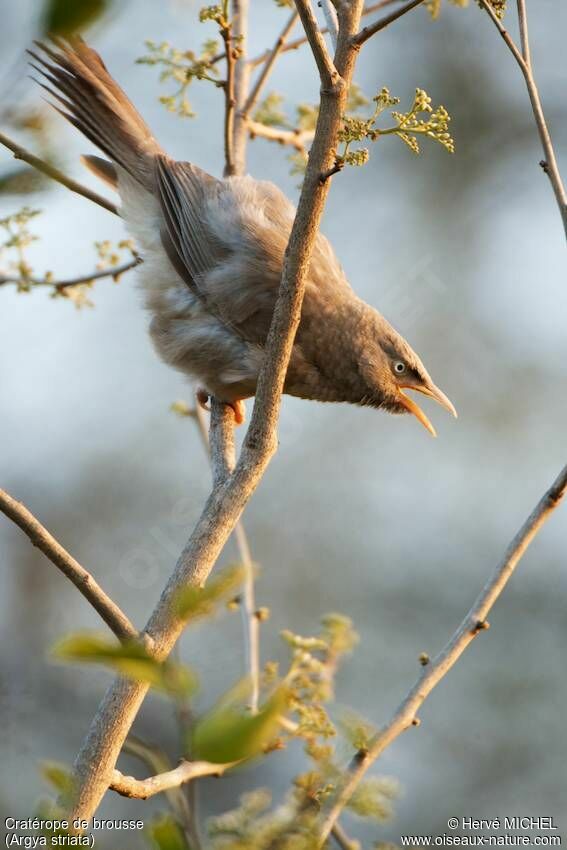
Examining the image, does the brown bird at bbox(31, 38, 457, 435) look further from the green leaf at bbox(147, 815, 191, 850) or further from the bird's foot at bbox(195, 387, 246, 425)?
the green leaf at bbox(147, 815, 191, 850)

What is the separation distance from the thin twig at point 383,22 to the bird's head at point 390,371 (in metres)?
1.66

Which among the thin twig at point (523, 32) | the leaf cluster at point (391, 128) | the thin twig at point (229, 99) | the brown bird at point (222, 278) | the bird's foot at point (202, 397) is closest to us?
the leaf cluster at point (391, 128)

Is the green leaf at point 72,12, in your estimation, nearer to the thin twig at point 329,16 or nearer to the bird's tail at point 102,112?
the thin twig at point 329,16

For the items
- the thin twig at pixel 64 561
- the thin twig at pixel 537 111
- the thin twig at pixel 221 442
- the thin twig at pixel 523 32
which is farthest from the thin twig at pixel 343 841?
the thin twig at pixel 523 32

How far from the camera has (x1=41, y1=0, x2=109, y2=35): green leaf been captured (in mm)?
633

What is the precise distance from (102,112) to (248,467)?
1.78 metres

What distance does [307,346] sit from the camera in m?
3.53

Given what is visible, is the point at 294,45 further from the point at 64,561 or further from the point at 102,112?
the point at 64,561

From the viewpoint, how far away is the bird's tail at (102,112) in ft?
11.4

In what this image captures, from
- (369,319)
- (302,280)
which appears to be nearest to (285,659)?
(369,319)

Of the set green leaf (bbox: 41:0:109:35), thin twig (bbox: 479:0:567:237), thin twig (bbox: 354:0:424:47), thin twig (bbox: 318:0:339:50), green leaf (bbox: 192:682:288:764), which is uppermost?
thin twig (bbox: 318:0:339:50)

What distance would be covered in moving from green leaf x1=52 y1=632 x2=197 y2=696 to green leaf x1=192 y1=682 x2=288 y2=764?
4cm

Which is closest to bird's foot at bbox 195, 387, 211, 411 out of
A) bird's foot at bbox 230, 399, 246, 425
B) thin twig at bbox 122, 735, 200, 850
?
bird's foot at bbox 230, 399, 246, 425

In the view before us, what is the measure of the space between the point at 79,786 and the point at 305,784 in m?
0.65
